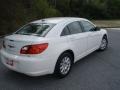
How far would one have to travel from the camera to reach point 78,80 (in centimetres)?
434

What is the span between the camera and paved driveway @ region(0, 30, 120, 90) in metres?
4.03

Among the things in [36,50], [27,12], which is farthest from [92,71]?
[27,12]

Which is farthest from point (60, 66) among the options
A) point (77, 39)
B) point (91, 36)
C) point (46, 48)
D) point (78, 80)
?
point (91, 36)

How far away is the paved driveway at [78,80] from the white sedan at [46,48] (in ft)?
1.06

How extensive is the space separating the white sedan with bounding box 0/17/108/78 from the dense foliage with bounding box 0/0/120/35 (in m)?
6.48

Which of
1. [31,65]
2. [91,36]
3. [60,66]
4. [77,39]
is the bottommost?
[60,66]

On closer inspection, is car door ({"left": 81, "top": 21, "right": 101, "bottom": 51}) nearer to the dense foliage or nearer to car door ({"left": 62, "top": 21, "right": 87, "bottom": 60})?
car door ({"left": 62, "top": 21, "right": 87, "bottom": 60})

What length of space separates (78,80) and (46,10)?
46.1 feet

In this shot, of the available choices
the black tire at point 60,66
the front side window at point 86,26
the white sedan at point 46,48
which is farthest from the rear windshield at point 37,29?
the front side window at point 86,26

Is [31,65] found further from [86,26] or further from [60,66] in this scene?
[86,26]

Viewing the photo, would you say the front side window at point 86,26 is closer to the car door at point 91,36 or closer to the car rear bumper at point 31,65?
the car door at point 91,36

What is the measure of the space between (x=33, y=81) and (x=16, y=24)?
7695 mm

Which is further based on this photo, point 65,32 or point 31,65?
point 65,32

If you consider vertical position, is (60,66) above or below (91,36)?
below
